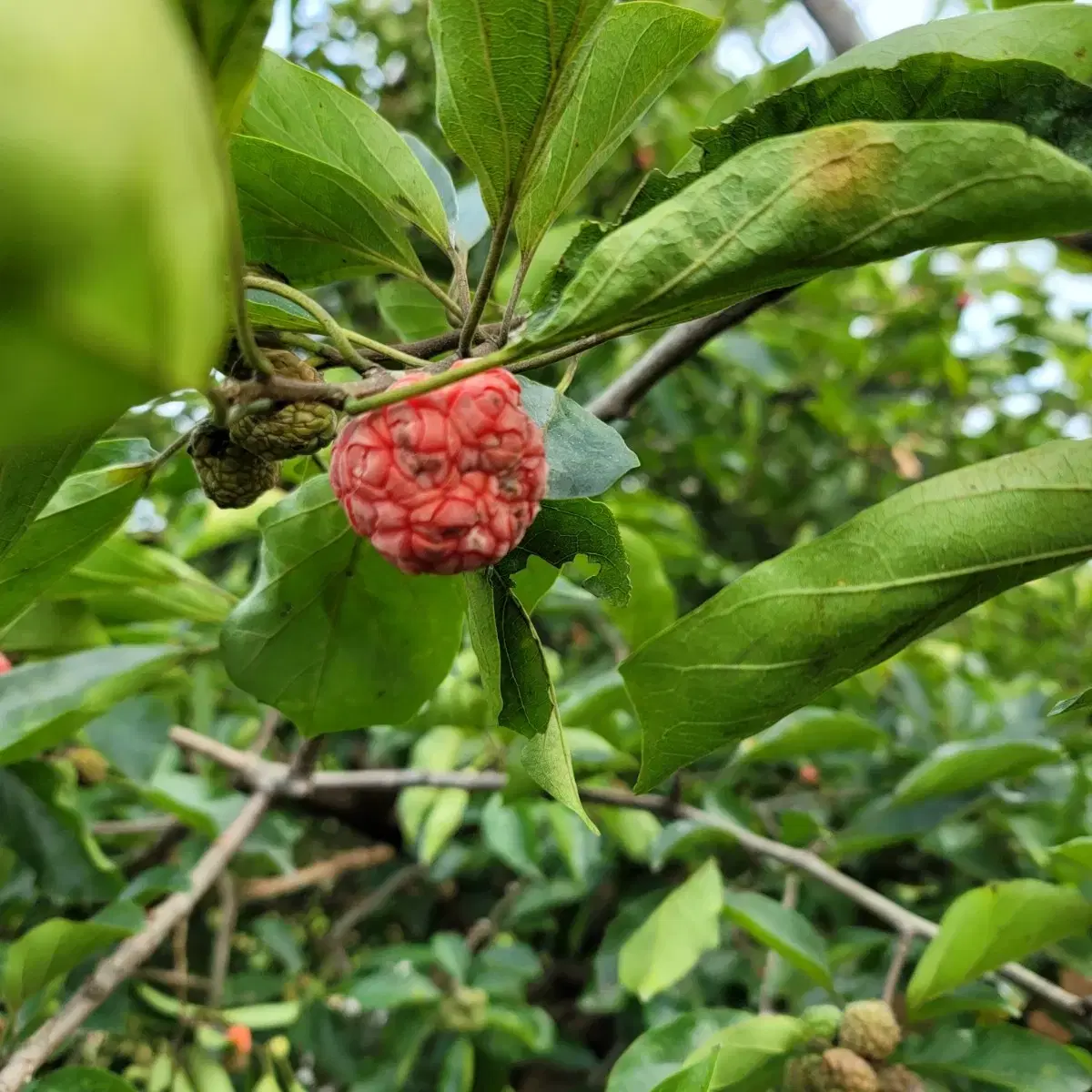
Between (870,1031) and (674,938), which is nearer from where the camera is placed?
(870,1031)

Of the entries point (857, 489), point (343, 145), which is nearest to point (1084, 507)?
point (343, 145)

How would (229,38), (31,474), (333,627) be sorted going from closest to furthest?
1. (229,38)
2. (31,474)
3. (333,627)

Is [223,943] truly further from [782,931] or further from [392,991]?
[782,931]

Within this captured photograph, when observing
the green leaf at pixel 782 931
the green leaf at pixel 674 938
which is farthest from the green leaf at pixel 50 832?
the green leaf at pixel 782 931

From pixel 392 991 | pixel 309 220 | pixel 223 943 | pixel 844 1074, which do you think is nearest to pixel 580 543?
pixel 309 220

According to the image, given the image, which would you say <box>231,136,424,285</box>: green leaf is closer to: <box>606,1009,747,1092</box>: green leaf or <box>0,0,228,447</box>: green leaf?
<box>0,0,228,447</box>: green leaf

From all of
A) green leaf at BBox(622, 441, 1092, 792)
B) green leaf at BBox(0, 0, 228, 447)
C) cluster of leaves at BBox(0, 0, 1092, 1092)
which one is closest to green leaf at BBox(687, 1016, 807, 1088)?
cluster of leaves at BBox(0, 0, 1092, 1092)
